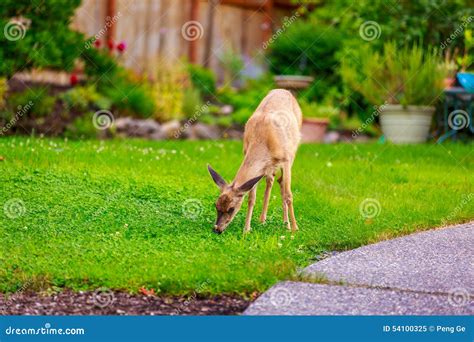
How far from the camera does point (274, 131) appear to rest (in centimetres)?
722

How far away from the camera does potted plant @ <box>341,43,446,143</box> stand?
13.5 m

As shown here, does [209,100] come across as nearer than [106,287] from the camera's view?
No

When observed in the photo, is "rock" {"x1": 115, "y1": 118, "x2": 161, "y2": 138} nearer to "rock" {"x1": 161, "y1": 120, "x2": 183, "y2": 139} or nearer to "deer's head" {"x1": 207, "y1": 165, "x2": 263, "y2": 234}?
"rock" {"x1": 161, "y1": 120, "x2": 183, "y2": 139}

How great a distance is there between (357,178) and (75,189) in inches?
125

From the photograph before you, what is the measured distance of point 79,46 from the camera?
1317 centimetres

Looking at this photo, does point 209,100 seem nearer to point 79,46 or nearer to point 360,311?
point 79,46

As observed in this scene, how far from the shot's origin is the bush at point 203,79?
1622 cm

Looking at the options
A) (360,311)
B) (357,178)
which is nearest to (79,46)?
(357,178)

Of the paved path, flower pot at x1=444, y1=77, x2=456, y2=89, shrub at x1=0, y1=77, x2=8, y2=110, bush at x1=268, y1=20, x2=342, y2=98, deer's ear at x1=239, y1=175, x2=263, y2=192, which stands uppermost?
bush at x1=268, y1=20, x2=342, y2=98

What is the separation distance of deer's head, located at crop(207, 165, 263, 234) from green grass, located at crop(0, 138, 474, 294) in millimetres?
155

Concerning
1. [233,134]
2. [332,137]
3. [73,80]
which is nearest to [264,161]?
[73,80]

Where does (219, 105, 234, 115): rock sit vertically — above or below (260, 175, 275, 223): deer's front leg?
above

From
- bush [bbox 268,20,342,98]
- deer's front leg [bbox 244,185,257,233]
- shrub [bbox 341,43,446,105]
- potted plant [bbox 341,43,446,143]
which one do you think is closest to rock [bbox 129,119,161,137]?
shrub [bbox 341,43,446,105]

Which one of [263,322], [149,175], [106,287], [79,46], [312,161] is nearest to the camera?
[263,322]
